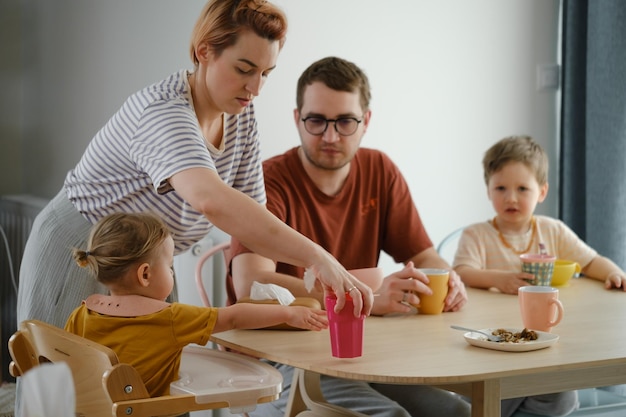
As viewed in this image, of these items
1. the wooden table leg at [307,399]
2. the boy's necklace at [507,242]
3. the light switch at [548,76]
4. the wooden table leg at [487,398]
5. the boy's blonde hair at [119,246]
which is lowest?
the wooden table leg at [307,399]

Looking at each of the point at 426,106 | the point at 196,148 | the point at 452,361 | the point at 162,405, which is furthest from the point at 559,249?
the point at 162,405

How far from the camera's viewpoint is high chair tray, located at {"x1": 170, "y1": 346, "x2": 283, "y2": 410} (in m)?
1.54

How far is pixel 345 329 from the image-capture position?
5.17ft

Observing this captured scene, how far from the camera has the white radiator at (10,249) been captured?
3715 mm

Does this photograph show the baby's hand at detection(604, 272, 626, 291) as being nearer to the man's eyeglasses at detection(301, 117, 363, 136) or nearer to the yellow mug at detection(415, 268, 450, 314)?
the yellow mug at detection(415, 268, 450, 314)

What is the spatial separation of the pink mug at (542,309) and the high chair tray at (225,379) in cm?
54

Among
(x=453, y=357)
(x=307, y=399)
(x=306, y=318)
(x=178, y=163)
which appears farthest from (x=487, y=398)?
(x=178, y=163)

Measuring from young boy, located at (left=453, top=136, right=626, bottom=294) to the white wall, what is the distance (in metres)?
0.71

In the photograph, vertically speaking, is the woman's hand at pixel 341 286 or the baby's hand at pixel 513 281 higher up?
the woman's hand at pixel 341 286

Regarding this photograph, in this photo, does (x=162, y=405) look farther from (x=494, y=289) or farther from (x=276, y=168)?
(x=494, y=289)

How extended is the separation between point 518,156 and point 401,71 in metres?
0.80

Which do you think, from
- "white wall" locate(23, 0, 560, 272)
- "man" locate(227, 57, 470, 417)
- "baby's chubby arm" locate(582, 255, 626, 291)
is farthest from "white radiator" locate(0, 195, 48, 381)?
"baby's chubby arm" locate(582, 255, 626, 291)

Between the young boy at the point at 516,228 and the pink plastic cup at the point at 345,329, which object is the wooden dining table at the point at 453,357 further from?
the young boy at the point at 516,228

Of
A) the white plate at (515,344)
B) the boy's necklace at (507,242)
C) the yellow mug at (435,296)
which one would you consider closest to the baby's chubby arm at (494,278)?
the boy's necklace at (507,242)
